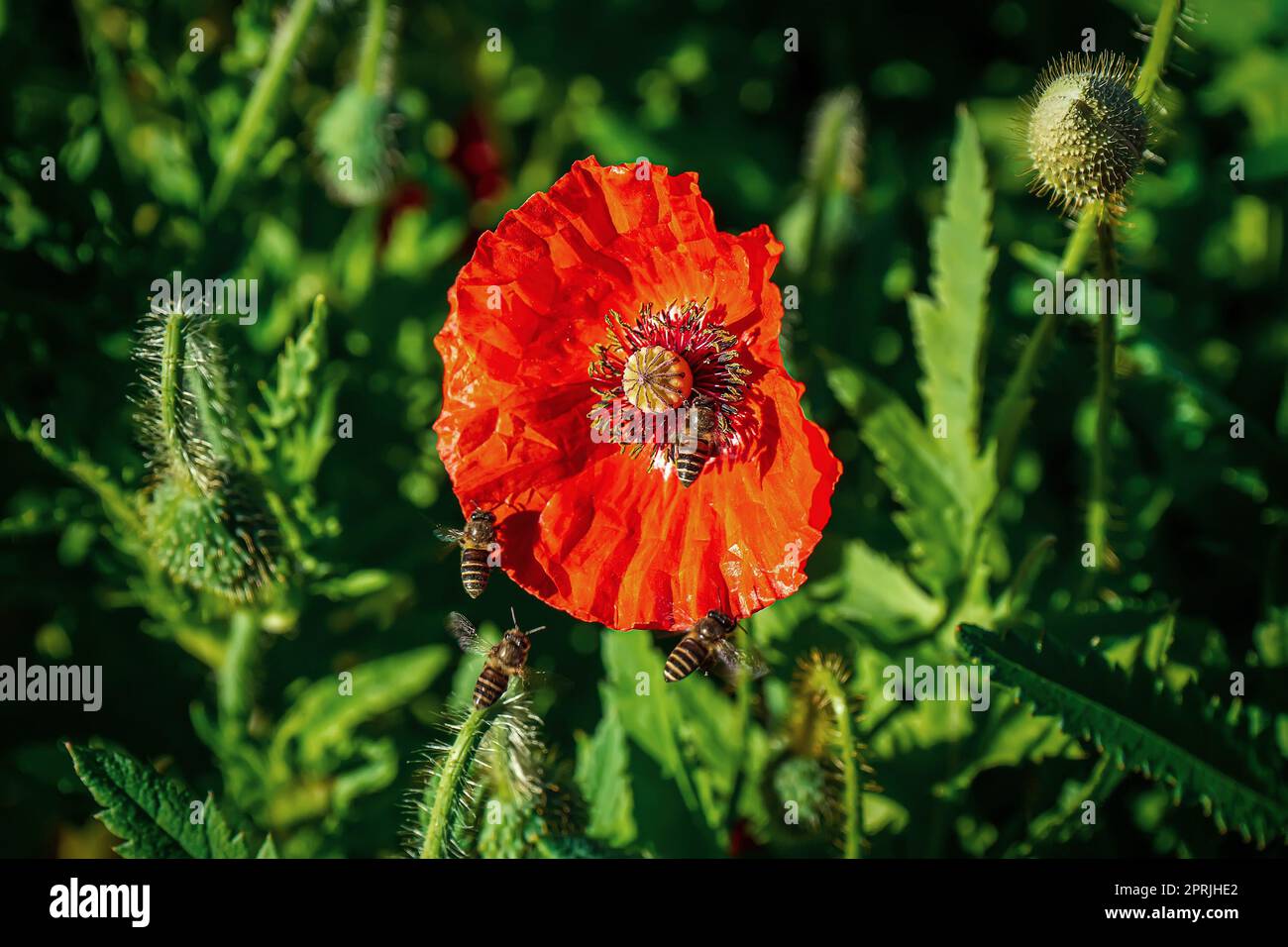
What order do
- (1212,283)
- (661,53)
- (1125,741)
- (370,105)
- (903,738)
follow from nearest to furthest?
(1125,741)
(903,738)
(370,105)
(1212,283)
(661,53)

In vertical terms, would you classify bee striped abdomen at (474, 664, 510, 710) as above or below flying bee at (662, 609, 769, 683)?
below

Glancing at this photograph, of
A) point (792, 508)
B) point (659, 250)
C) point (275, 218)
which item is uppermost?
point (275, 218)

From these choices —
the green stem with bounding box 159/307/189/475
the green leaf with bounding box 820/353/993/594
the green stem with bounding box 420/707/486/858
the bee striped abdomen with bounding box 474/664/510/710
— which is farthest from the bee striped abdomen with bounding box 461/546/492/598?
the green leaf with bounding box 820/353/993/594

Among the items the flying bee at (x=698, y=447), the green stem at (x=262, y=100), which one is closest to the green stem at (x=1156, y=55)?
the flying bee at (x=698, y=447)

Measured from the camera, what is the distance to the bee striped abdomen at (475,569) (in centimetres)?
204

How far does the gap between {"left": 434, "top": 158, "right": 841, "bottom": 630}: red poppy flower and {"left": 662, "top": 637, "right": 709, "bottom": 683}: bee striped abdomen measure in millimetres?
82

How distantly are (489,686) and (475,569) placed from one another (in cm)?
26

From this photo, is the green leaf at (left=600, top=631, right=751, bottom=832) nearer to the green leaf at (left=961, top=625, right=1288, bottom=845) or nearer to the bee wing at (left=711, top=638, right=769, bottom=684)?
the bee wing at (left=711, top=638, right=769, bottom=684)

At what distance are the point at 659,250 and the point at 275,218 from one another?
1689 mm

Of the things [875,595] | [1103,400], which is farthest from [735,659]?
[1103,400]

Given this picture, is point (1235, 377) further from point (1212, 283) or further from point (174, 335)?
point (174, 335)

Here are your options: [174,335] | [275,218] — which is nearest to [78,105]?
[275,218]

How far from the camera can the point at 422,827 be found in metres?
1.96

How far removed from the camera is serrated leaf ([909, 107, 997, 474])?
2.29 m
